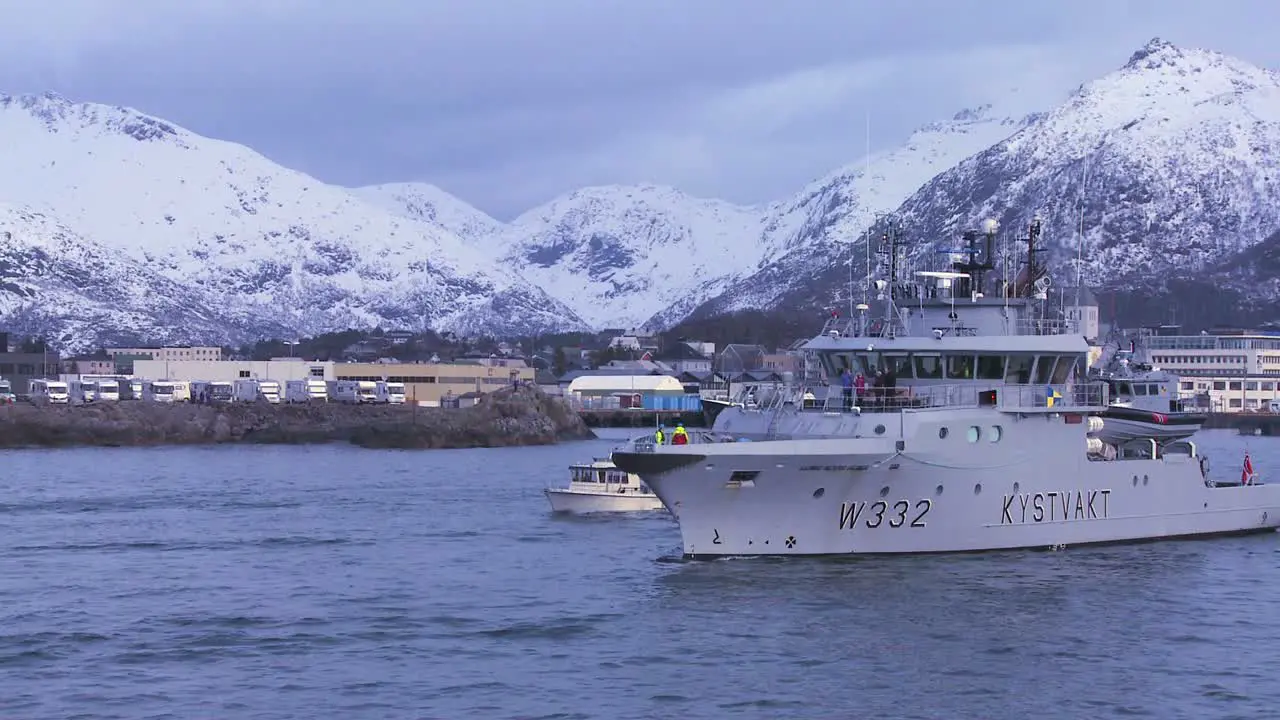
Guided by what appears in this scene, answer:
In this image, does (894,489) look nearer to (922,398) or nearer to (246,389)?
(922,398)

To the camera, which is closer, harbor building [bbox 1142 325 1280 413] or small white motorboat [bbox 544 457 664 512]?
small white motorboat [bbox 544 457 664 512]

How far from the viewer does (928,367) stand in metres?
45.1

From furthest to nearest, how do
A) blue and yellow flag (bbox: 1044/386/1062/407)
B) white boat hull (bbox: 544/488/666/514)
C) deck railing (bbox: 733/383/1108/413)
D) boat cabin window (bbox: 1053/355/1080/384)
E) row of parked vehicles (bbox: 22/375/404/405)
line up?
row of parked vehicles (bbox: 22/375/404/405)
white boat hull (bbox: 544/488/666/514)
boat cabin window (bbox: 1053/355/1080/384)
blue and yellow flag (bbox: 1044/386/1062/407)
deck railing (bbox: 733/383/1108/413)

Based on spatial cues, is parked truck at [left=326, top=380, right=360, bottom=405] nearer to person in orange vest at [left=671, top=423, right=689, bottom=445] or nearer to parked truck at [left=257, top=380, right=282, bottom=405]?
parked truck at [left=257, top=380, right=282, bottom=405]

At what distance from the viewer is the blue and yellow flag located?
4435cm

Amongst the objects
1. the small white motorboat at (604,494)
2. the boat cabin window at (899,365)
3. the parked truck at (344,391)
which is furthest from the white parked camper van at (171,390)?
the boat cabin window at (899,365)

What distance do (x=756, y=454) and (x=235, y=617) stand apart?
1175cm

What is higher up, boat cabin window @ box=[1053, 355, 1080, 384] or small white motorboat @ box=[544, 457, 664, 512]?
boat cabin window @ box=[1053, 355, 1080, 384]

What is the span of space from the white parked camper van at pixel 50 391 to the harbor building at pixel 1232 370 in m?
111

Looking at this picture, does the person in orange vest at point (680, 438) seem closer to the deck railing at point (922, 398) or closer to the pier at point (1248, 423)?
the deck railing at point (922, 398)

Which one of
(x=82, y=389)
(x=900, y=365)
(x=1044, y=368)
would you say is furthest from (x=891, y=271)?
(x=82, y=389)

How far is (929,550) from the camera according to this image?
4256cm

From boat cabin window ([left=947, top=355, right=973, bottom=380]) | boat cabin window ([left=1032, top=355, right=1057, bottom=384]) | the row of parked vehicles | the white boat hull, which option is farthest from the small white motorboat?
the row of parked vehicles

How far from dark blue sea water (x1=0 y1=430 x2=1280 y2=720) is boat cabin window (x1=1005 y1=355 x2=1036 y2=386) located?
4.34 m
